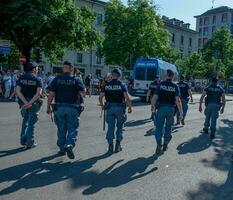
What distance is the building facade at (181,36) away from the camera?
79375 mm

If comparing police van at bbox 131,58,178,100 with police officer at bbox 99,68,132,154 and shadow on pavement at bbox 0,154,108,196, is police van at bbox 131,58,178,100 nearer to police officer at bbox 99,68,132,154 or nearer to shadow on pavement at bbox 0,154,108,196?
police officer at bbox 99,68,132,154

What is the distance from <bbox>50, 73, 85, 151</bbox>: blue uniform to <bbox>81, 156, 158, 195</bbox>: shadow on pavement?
105cm

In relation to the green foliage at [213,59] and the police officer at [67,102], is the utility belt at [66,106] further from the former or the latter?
the green foliage at [213,59]

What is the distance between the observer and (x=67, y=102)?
8.00m

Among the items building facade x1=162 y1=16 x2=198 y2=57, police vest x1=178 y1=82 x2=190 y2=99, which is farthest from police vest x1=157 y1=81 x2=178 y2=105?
building facade x1=162 y1=16 x2=198 y2=57

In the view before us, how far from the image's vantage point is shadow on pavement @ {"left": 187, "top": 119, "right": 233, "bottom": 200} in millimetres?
6211

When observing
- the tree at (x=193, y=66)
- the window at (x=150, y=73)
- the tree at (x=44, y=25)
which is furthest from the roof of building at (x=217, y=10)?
the window at (x=150, y=73)

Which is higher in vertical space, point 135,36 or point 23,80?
point 135,36

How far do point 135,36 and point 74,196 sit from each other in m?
44.3

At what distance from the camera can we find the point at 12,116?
15.3 metres

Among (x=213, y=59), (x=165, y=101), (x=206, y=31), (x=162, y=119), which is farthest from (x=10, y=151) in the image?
(x=206, y=31)

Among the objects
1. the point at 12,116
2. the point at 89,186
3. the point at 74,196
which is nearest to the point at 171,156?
the point at 89,186

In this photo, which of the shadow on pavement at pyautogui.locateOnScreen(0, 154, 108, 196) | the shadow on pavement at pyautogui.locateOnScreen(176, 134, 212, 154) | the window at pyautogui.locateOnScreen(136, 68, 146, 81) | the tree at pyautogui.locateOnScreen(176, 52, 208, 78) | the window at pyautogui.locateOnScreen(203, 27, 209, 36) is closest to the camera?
the shadow on pavement at pyautogui.locateOnScreen(0, 154, 108, 196)

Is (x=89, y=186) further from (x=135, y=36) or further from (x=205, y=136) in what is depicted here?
(x=135, y=36)
